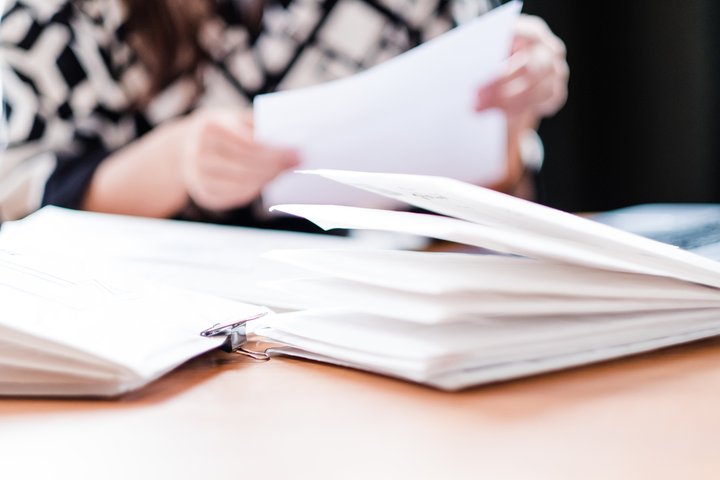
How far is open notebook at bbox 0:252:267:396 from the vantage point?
0.97 ft

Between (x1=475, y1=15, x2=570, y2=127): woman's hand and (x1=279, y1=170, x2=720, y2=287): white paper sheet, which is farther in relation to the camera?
(x1=475, y1=15, x2=570, y2=127): woman's hand

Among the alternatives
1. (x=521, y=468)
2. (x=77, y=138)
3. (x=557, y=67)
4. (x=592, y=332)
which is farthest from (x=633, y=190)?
(x=521, y=468)

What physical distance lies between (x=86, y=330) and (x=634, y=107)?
1.71 m

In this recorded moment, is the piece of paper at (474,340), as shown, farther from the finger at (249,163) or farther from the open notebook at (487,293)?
the finger at (249,163)

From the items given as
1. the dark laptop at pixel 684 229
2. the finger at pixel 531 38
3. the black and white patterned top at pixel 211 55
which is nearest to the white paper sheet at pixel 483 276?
the dark laptop at pixel 684 229

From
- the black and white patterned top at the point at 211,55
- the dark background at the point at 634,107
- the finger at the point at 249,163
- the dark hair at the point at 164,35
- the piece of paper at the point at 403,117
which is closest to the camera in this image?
the piece of paper at the point at 403,117

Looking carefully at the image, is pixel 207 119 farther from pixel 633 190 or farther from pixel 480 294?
pixel 633 190

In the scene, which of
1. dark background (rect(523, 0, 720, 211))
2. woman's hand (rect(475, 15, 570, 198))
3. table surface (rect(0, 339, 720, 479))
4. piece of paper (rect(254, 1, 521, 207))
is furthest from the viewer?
dark background (rect(523, 0, 720, 211))

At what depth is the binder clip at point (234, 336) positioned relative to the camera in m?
0.36

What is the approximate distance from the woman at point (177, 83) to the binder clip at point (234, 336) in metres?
0.39

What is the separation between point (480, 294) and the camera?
29 cm

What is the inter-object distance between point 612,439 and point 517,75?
0.65 m

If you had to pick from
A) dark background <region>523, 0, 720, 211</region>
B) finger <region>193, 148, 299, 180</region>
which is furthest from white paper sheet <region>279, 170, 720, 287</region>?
dark background <region>523, 0, 720, 211</region>

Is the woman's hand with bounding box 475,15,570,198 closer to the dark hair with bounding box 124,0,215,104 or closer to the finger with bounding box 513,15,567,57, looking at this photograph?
the finger with bounding box 513,15,567,57
